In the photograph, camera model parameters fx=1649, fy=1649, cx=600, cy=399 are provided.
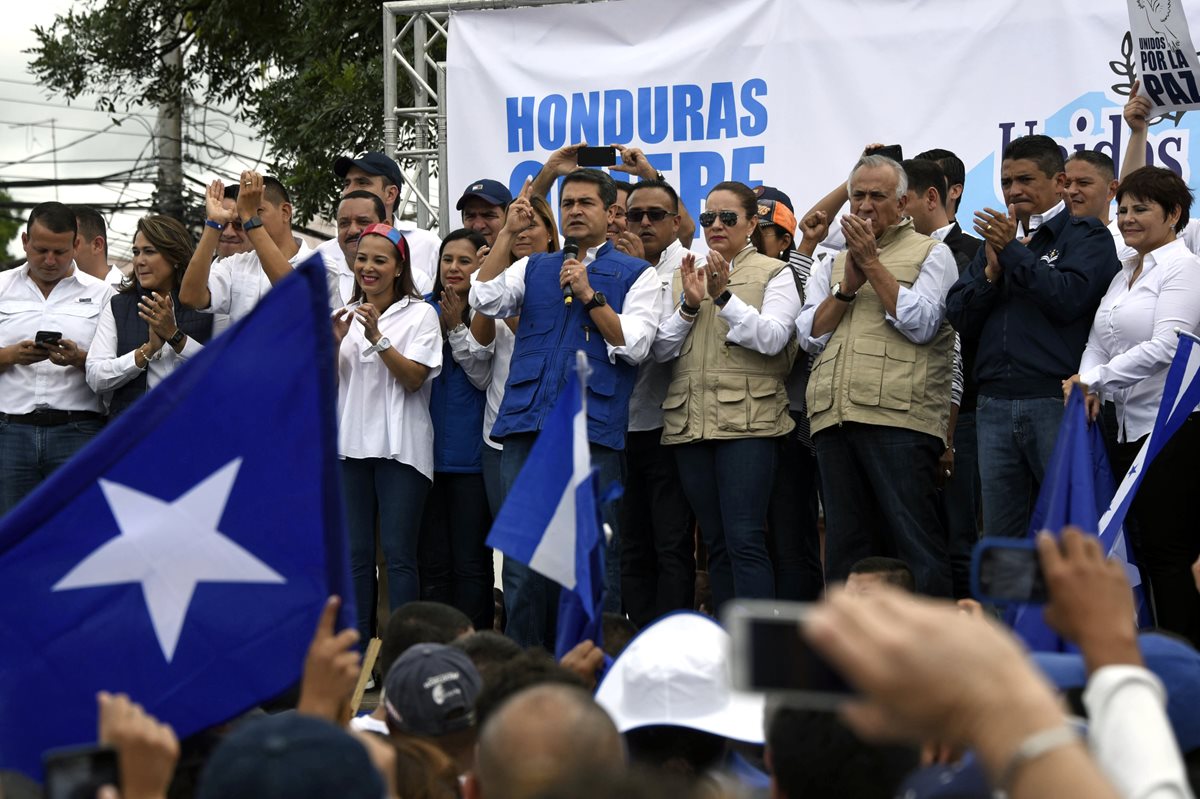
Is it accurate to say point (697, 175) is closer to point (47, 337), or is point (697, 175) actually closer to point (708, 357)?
point (708, 357)

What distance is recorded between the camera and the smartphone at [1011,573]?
92.6 inches

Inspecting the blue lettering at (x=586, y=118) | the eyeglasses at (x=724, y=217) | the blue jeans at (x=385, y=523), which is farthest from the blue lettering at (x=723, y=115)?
the blue jeans at (x=385, y=523)

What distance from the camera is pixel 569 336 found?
283 inches

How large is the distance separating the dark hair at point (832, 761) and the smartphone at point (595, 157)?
568cm

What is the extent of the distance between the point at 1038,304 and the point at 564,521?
9.31 feet

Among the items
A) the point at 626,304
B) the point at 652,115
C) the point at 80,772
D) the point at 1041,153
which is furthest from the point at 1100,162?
the point at 80,772

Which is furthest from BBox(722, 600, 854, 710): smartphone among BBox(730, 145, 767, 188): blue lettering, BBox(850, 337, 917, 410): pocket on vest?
BBox(730, 145, 767, 188): blue lettering

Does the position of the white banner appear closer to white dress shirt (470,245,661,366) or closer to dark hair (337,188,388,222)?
dark hair (337,188,388,222)

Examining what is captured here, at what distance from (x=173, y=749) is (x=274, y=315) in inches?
57.8

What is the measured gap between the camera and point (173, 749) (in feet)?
8.55

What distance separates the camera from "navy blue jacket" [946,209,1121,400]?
261 inches

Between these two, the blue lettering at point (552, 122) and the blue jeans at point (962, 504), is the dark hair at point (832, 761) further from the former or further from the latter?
the blue lettering at point (552, 122)

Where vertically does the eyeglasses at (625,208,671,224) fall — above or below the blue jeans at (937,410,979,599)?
above

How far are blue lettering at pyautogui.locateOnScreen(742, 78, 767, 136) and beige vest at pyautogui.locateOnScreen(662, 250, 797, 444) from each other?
1.87 meters
